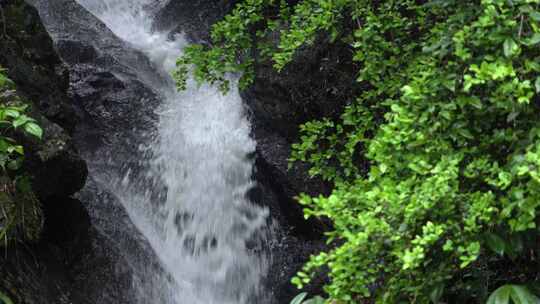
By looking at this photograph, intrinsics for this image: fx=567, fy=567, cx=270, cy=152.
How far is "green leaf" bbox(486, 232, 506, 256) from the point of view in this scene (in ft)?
8.73

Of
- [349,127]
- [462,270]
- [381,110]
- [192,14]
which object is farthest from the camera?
[192,14]

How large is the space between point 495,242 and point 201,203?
16.3ft

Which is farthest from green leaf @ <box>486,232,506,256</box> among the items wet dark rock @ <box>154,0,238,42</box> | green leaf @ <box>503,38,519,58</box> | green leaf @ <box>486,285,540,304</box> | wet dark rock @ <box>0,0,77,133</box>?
wet dark rock @ <box>154,0,238,42</box>

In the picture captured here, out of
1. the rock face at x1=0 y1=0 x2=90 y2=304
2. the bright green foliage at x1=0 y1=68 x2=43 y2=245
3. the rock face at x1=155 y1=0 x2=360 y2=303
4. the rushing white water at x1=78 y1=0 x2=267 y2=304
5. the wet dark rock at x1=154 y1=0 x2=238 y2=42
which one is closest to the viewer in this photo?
the bright green foliage at x1=0 y1=68 x2=43 y2=245

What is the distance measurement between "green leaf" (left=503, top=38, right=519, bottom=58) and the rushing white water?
4.34m

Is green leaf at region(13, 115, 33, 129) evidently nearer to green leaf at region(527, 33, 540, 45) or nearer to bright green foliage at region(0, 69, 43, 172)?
bright green foliage at region(0, 69, 43, 172)

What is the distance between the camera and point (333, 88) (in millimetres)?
5781

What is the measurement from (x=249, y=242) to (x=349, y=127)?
2.04 m

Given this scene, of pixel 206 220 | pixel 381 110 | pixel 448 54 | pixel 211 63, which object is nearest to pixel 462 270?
pixel 448 54

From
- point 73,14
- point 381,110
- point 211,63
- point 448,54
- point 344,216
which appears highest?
point 73,14

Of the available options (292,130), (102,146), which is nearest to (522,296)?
(292,130)

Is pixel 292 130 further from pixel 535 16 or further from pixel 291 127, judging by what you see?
pixel 535 16

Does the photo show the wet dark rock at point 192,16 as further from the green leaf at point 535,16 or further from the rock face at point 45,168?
the green leaf at point 535,16

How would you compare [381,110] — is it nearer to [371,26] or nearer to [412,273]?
[371,26]
